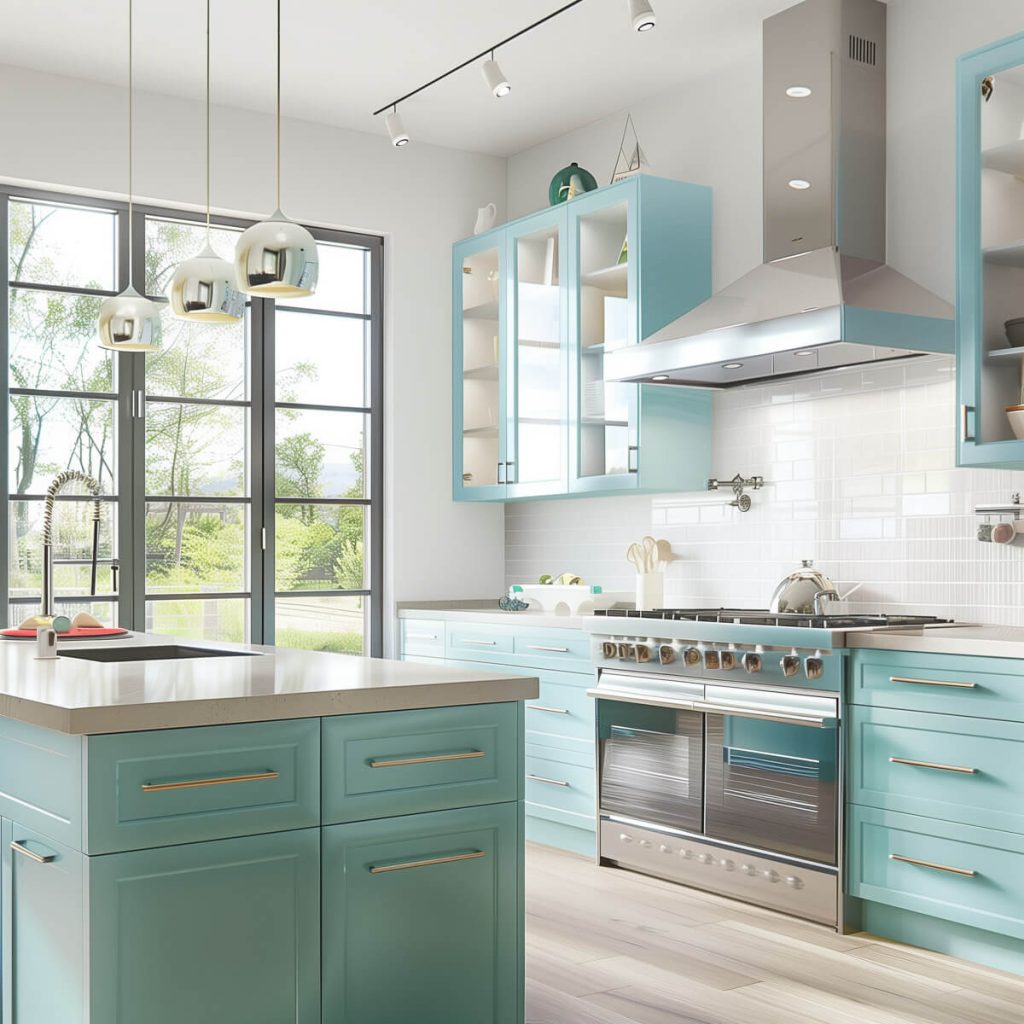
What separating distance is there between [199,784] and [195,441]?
3.59m

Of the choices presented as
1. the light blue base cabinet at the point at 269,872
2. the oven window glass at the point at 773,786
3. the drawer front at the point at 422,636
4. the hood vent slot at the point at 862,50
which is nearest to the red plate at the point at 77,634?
the light blue base cabinet at the point at 269,872

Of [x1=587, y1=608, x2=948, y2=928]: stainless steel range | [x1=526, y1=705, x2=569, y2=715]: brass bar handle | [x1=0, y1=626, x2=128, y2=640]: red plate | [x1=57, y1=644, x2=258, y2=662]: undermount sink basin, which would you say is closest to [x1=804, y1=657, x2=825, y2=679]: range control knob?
[x1=587, y1=608, x2=948, y2=928]: stainless steel range

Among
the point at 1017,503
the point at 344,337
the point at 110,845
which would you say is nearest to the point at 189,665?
the point at 110,845

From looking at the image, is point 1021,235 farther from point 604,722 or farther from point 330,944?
point 330,944

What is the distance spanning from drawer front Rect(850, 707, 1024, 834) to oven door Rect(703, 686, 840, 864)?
10 cm

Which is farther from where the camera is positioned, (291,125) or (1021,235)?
(291,125)

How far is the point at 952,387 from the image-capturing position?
4.25 meters

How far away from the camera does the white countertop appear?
2.18m

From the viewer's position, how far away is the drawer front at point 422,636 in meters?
5.72

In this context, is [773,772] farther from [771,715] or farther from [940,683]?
[940,683]

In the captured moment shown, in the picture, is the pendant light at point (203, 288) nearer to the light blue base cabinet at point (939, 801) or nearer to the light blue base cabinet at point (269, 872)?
the light blue base cabinet at point (269, 872)

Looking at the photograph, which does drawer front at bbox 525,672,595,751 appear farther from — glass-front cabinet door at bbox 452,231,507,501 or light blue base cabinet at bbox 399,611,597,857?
glass-front cabinet door at bbox 452,231,507,501

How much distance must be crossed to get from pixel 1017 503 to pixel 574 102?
276 cm

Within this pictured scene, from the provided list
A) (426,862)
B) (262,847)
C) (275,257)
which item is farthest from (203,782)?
(275,257)
